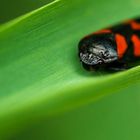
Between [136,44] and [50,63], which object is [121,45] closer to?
[136,44]

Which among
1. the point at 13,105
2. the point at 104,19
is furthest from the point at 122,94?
the point at 13,105

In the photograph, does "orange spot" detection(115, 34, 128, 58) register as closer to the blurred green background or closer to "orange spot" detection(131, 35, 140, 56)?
"orange spot" detection(131, 35, 140, 56)

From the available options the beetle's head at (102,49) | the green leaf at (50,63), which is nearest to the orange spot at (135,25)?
the beetle's head at (102,49)

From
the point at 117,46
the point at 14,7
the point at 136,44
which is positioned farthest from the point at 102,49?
the point at 14,7

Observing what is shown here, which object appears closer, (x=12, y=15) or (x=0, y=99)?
(x=0, y=99)

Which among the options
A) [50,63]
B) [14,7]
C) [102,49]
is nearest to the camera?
[50,63]

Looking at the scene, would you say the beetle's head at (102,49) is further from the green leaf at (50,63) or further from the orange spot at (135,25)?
the green leaf at (50,63)

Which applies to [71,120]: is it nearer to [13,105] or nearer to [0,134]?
[0,134]

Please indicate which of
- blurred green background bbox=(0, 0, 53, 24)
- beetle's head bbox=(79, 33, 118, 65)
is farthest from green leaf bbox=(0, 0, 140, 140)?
blurred green background bbox=(0, 0, 53, 24)

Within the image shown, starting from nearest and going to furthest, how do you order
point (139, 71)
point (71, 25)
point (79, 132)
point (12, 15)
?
1. point (139, 71)
2. point (71, 25)
3. point (79, 132)
4. point (12, 15)
